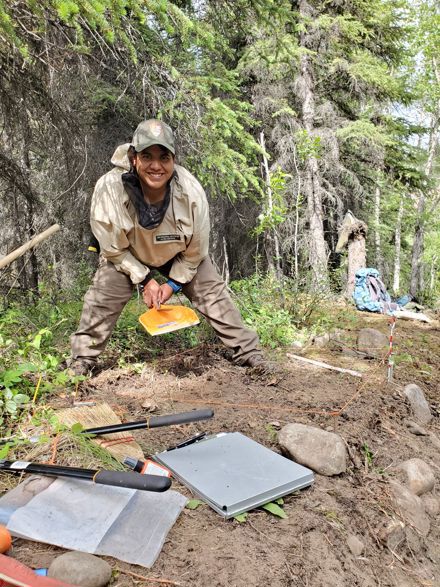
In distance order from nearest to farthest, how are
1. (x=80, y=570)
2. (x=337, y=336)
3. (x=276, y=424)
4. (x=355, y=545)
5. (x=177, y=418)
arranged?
(x=80, y=570) → (x=355, y=545) → (x=177, y=418) → (x=276, y=424) → (x=337, y=336)

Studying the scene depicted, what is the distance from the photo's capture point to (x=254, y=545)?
167 cm

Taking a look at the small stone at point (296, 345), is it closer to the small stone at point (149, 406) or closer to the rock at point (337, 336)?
the rock at point (337, 336)

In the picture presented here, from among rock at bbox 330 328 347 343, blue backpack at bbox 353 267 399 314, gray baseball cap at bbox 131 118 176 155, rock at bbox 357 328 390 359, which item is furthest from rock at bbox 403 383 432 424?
blue backpack at bbox 353 267 399 314

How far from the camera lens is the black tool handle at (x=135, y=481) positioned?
1517 mm

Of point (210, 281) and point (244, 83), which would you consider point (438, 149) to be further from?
point (210, 281)

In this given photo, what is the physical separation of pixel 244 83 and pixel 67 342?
11527 millimetres

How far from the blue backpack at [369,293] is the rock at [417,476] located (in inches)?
230

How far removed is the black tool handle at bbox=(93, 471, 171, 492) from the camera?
4.98 ft

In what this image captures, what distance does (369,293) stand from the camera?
335 inches

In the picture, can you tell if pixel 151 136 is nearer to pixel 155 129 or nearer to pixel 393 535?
pixel 155 129

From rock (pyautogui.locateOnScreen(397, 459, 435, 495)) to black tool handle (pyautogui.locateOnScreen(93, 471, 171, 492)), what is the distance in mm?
1671

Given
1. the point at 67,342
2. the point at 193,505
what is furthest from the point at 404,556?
the point at 67,342

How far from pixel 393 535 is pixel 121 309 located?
2.56 m

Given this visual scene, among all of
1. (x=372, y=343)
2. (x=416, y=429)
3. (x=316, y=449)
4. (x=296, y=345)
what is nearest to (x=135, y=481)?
(x=316, y=449)
